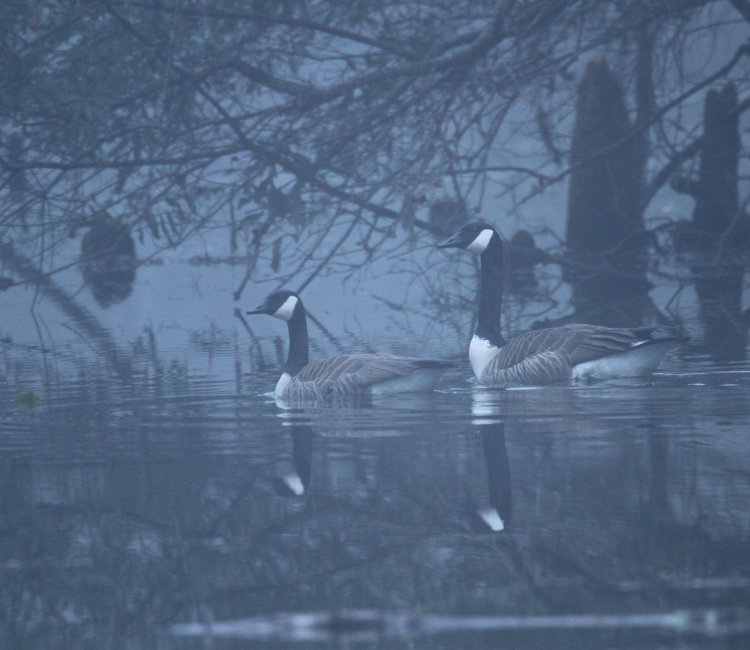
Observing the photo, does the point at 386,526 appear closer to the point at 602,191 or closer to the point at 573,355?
the point at 573,355

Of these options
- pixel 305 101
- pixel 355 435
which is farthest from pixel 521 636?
pixel 305 101

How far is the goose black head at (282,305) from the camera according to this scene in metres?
10.0

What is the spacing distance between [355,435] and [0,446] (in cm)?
192

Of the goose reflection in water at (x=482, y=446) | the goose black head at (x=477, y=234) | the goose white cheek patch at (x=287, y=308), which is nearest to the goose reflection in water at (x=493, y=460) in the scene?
the goose reflection in water at (x=482, y=446)

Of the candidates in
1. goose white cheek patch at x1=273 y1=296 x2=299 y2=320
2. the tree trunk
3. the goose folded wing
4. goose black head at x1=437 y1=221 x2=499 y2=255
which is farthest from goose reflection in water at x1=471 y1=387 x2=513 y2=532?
the tree trunk

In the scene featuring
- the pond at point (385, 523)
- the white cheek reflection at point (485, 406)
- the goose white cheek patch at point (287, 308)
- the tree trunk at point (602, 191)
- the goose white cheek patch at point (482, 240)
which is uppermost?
the tree trunk at point (602, 191)

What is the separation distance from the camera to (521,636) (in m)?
3.62

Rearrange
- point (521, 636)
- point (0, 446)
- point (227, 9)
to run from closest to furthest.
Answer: point (521, 636)
point (0, 446)
point (227, 9)

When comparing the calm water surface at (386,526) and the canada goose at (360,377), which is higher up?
the canada goose at (360,377)

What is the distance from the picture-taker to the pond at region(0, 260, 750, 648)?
3807mm

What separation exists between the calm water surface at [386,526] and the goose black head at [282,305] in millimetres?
2133

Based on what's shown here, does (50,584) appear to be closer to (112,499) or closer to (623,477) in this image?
(112,499)

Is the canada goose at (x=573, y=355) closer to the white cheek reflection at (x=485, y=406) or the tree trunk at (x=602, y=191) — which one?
the white cheek reflection at (x=485, y=406)

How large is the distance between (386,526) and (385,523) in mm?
47
